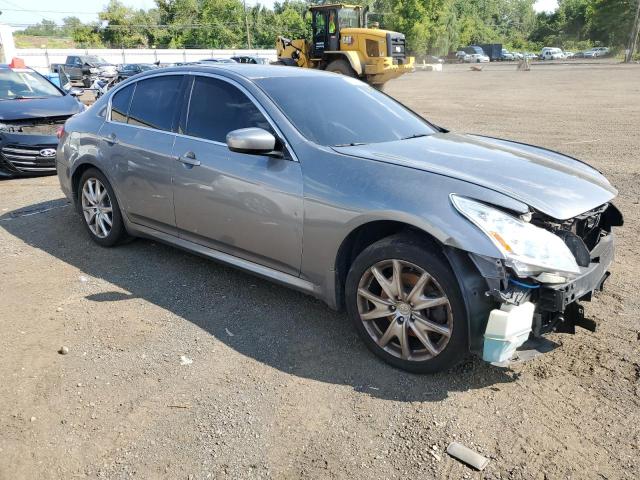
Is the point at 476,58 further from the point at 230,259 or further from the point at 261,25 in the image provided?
the point at 230,259

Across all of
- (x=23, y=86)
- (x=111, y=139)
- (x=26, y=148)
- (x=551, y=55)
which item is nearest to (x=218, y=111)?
(x=111, y=139)

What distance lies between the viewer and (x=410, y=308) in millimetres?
3154

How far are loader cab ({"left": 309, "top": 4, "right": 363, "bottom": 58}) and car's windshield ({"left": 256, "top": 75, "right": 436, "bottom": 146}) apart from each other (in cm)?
1861

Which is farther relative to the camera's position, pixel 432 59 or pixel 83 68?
pixel 432 59

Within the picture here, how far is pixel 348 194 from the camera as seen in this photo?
3.29 m

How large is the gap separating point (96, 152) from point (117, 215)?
24.4 inches

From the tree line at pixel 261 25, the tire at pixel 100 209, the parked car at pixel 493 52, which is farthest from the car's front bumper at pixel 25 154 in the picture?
the parked car at pixel 493 52

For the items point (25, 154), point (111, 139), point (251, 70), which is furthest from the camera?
point (25, 154)

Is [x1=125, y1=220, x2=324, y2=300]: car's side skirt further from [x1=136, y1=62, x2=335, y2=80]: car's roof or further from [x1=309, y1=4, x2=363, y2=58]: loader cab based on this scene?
[x1=309, y1=4, x2=363, y2=58]: loader cab

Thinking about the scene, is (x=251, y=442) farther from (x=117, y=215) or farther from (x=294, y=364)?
(x=117, y=215)

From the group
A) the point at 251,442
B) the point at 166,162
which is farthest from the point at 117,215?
the point at 251,442

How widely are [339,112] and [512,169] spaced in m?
1.36

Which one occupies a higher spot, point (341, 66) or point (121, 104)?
point (341, 66)

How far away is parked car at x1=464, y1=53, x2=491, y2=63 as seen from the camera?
7238 centimetres
